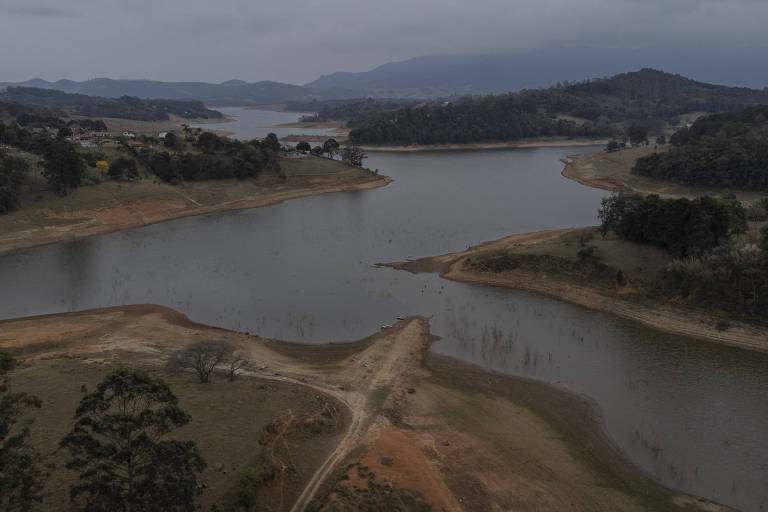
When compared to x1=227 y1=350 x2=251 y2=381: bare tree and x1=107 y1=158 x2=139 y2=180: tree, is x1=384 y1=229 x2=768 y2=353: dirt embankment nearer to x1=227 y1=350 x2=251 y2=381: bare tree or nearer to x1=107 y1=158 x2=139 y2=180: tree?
x1=227 y1=350 x2=251 y2=381: bare tree

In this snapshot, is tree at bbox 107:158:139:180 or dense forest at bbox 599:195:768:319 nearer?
dense forest at bbox 599:195:768:319

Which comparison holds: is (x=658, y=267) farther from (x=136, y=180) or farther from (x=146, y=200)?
(x=136, y=180)

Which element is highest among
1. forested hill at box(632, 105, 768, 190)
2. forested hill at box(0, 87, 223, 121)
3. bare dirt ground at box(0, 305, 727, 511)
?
forested hill at box(0, 87, 223, 121)

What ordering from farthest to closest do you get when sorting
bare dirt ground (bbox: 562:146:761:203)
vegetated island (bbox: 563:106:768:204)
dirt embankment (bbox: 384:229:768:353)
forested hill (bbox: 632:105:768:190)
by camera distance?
bare dirt ground (bbox: 562:146:761:203) < forested hill (bbox: 632:105:768:190) < vegetated island (bbox: 563:106:768:204) < dirt embankment (bbox: 384:229:768:353)

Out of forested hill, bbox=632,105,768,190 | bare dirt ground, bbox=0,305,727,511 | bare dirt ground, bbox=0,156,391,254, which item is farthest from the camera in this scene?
forested hill, bbox=632,105,768,190

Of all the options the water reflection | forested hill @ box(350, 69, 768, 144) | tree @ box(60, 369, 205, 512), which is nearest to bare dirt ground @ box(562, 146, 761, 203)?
the water reflection

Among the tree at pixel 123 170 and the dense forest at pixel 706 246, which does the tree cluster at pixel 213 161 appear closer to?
the tree at pixel 123 170
